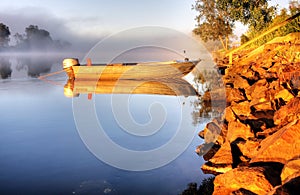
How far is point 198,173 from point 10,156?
356 inches

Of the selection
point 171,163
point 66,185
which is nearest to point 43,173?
point 66,185

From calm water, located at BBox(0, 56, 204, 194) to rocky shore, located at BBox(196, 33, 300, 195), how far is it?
4.27 feet

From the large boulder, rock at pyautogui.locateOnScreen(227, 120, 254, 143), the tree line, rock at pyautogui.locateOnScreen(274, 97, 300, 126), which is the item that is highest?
Result: the tree line

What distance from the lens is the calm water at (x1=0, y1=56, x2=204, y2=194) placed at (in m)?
10.5

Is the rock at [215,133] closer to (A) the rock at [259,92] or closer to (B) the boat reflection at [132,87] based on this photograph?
(A) the rock at [259,92]

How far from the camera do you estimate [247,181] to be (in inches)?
262

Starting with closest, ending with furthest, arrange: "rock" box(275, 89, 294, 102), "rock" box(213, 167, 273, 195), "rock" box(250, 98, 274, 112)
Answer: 1. "rock" box(213, 167, 273, 195)
2. "rock" box(275, 89, 294, 102)
3. "rock" box(250, 98, 274, 112)

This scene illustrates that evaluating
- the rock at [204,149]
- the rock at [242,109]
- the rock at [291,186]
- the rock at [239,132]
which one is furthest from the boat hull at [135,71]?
the rock at [291,186]

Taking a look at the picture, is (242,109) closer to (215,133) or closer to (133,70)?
(215,133)

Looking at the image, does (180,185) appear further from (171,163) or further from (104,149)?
(104,149)

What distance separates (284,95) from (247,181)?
28.0ft

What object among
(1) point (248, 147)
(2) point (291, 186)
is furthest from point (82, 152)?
(2) point (291, 186)

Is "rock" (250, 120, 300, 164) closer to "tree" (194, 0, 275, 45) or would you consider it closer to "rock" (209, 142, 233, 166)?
"rock" (209, 142, 233, 166)

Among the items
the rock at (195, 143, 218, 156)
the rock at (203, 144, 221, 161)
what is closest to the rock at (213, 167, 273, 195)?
the rock at (203, 144, 221, 161)
